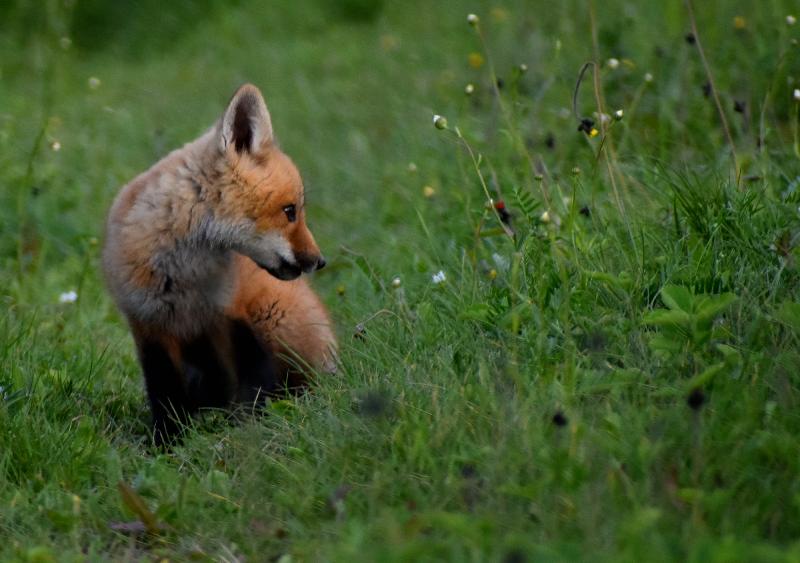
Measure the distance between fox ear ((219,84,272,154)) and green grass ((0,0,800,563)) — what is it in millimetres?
737

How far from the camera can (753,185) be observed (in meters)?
4.59

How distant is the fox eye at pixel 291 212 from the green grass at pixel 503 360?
0.48 metres

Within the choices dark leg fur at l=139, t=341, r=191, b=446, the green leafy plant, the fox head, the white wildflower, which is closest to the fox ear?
the fox head

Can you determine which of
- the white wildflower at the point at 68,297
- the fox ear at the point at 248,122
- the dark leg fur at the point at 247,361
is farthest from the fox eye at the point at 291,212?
the white wildflower at the point at 68,297

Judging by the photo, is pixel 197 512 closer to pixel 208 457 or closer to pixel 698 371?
pixel 208 457

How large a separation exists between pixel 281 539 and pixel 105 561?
48cm

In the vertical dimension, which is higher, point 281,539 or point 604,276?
point 604,276

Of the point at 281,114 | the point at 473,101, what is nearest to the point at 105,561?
the point at 473,101

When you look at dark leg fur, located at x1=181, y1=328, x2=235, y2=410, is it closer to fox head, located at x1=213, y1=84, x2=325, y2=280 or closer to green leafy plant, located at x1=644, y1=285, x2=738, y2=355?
fox head, located at x1=213, y1=84, x2=325, y2=280

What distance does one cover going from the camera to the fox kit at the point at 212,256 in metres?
4.12

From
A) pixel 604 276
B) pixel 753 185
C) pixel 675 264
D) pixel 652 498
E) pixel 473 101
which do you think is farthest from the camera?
pixel 473 101

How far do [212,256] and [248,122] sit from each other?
0.54 metres

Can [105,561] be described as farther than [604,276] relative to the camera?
No

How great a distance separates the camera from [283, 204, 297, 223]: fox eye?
4.22 meters
